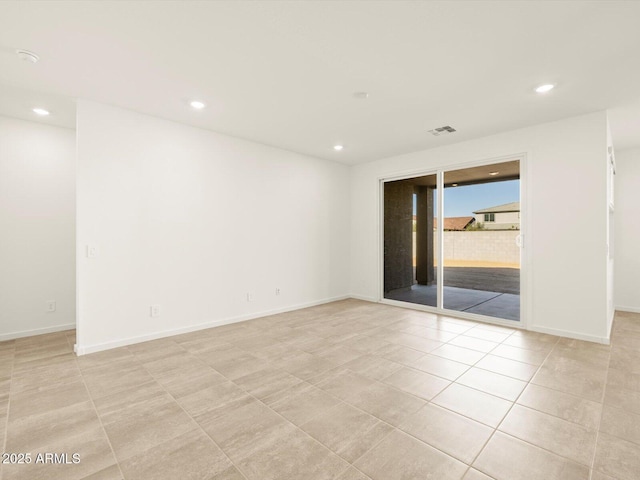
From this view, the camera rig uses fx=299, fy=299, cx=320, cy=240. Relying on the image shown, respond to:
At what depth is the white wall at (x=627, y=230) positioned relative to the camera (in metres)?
4.91

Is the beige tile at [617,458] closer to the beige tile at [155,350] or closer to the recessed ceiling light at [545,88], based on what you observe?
the recessed ceiling light at [545,88]

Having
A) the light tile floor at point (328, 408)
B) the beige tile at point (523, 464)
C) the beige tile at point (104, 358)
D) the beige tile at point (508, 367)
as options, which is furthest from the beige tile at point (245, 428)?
the beige tile at point (508, 367)

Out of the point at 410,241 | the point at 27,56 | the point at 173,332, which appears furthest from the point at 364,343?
the point at 27,56

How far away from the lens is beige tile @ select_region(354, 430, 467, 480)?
1556 millimetres

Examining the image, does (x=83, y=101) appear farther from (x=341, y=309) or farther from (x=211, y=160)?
(x=341, y=309)

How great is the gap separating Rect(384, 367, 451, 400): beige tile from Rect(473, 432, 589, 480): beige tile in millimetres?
609

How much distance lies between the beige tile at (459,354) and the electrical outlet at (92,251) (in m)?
3.84

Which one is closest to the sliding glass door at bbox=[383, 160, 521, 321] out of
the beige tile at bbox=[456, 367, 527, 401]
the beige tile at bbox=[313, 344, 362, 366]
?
the beige tile at bbox=[456, 367, 527, 401]

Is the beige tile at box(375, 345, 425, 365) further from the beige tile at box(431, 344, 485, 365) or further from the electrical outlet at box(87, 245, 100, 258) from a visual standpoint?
the electrical outlet at box(87, 245, 100, 258)

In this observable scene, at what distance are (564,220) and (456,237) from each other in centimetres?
157

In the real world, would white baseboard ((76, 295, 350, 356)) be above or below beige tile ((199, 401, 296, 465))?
above

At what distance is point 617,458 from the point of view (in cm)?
167

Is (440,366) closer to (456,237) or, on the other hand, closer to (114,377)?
(456,237)

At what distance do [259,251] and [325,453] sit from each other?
3.35m
